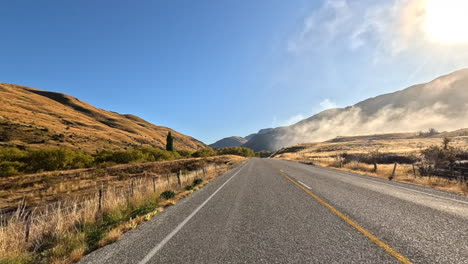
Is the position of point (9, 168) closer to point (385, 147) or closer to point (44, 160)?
point (44, 160)

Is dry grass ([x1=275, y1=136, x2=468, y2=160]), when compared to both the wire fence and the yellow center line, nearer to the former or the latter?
the yellow center line

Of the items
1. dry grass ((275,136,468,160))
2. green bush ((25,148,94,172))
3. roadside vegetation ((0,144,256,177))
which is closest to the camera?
roadside vegetation ((0,144,256,177))

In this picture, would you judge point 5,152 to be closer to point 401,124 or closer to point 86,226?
point 86,226

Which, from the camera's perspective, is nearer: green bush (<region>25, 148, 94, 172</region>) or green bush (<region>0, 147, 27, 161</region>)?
green bush (<region>0, 147, 27, 161</region>)

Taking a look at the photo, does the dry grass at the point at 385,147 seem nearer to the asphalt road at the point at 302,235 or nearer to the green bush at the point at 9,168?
the asphalt road at the point at 302,235

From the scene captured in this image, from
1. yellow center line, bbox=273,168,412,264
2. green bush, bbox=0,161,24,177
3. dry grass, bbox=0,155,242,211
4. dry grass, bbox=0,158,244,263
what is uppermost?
green bush, bbox=0,161,24,177

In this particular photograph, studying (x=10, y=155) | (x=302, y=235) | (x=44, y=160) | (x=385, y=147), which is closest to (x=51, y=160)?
(x=44, y=160)

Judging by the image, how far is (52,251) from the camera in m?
4.11

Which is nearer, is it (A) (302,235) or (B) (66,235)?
(A) (302,235)

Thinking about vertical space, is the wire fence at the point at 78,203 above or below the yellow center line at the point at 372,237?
above

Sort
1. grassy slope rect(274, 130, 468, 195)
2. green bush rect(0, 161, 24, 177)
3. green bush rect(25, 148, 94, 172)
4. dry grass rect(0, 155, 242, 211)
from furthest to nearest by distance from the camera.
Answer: green bush rect(25, 148, 94, 172)
green bush rect(0, 161, 24, 177)
dry grass rect(0, 155, 242, 211)
grassy slope rect(274, 130, 468, 195)

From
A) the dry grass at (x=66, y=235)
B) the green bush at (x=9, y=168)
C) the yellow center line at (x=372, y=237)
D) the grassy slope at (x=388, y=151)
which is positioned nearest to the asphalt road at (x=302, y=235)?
the yellow center line at (x=372, y=237)

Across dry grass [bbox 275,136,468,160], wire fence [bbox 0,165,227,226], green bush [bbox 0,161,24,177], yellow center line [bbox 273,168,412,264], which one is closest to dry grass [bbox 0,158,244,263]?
wire fence [bbox 0,165,227,226]

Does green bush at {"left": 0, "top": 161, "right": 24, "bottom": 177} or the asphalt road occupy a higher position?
green bush at {"left": 0, "top": 161, "right": 24, "bottom": 177}
